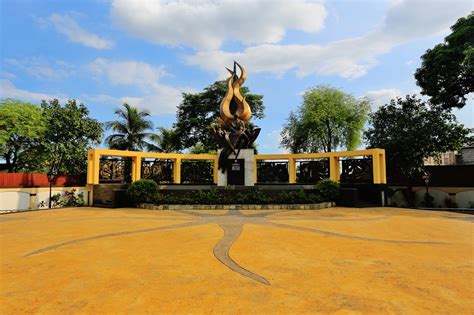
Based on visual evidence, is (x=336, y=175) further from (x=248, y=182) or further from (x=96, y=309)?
(x=96, y=309)

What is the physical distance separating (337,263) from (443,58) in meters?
19.2

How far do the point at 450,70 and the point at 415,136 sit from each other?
4734 millimetres

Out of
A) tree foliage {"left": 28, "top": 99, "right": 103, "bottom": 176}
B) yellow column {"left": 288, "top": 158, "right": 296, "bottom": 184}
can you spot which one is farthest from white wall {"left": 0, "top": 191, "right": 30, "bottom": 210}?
yellow column {"left": 288, "top": 158, "right": 296, "bottom": 184}

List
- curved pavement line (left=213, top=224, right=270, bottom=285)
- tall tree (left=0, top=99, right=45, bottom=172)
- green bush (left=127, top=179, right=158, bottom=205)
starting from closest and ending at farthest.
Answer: curved pavement line (left=213, top=224, right=270, bottom=285) < green bush (left=127, top=179, right=158, bottom=205) < tall tree (left=0, top=99, right=45, bottom=172)

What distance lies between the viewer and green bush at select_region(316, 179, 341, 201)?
1380 cm

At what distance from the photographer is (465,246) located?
5961 millimetres

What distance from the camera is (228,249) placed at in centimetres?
559

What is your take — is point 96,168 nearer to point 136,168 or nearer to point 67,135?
point 136,168

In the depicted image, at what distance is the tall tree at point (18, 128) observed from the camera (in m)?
18.7

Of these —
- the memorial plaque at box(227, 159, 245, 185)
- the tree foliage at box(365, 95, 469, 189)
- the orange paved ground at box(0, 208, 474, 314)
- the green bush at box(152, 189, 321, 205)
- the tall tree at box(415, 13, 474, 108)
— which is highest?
the tall tree at box(415, 13, 474, 108)

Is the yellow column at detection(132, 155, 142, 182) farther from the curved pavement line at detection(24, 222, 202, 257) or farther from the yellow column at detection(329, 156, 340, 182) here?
the yellow column at detection(329, 156, 340, 182)

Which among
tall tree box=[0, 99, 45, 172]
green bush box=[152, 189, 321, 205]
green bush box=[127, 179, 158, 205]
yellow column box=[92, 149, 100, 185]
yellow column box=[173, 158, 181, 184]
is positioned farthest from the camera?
yellow column box=[173, 158, 181, 184]

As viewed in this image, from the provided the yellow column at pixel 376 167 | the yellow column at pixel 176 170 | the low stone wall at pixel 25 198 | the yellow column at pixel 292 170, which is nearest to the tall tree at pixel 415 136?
the yellow column at pixel 376 167

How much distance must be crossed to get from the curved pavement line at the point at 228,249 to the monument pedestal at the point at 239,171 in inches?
315
